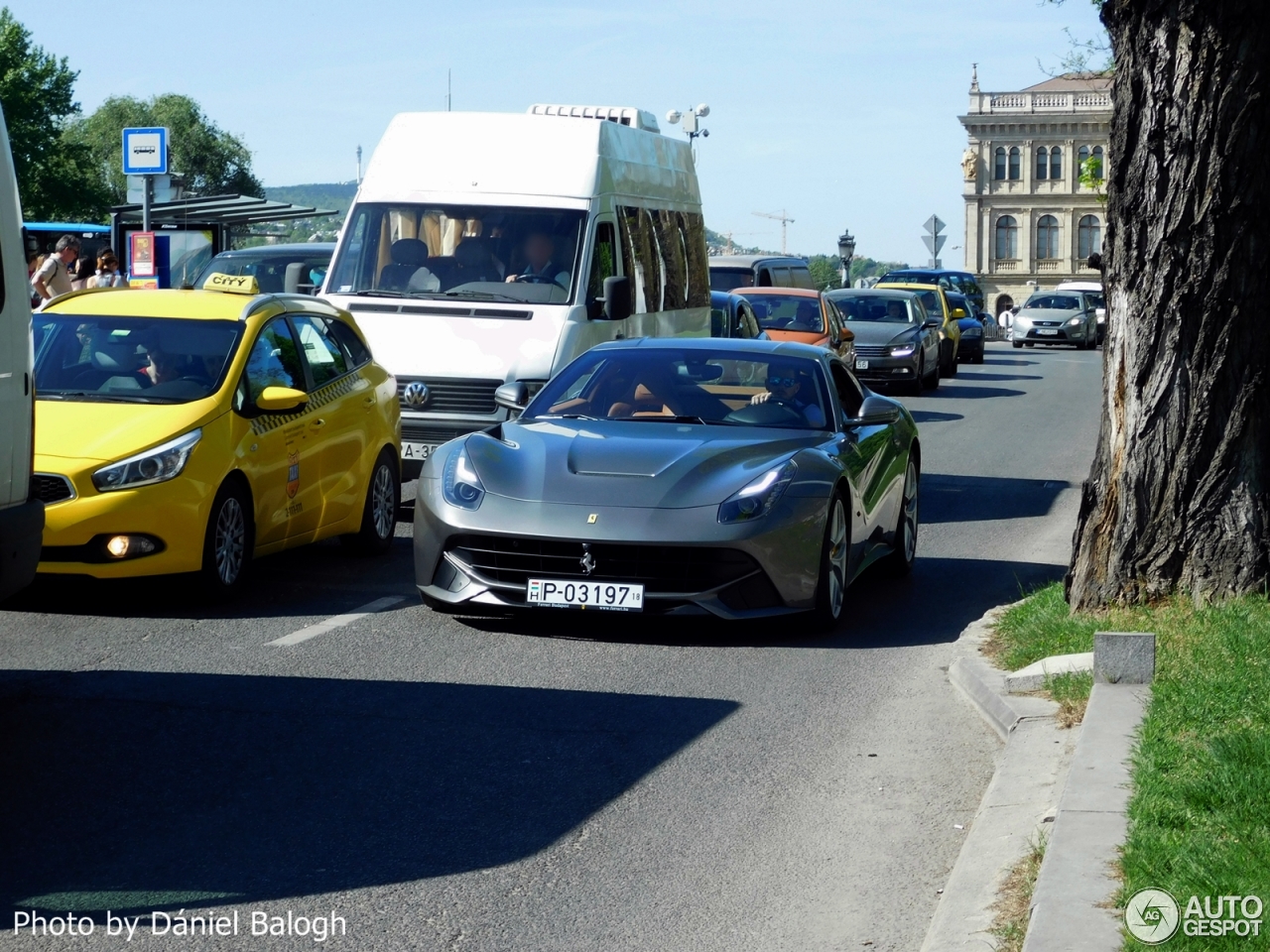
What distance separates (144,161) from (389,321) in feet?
29.9

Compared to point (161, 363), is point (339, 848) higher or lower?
lower

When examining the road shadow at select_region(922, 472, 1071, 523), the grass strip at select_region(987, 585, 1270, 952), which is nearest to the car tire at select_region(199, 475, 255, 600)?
the grass strip at select_region(987, 585, 1270, 952)

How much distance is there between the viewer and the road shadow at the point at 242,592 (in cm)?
899

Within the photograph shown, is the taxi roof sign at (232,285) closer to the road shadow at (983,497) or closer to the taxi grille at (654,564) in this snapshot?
the taxi grille at (654,564)

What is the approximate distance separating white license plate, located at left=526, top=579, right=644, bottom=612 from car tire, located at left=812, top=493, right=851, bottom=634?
91 cm

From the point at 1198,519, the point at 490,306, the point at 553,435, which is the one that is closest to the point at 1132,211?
the point at 1198,519

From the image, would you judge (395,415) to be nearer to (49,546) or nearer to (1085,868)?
(49,546)

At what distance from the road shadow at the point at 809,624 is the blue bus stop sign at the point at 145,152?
13401 millimetres

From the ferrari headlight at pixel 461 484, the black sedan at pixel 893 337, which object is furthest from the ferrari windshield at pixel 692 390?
the black sedan at pixel 893 337

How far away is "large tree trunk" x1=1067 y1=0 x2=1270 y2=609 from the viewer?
26.2 ft

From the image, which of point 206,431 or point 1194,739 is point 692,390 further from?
point 1194,739

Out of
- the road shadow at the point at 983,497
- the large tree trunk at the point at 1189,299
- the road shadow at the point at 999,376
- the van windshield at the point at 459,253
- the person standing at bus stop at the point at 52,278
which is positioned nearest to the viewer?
the large tree trunk at the point at 1189,299

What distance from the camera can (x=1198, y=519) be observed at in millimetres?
8188

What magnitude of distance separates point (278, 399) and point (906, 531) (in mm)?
3671
